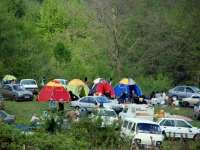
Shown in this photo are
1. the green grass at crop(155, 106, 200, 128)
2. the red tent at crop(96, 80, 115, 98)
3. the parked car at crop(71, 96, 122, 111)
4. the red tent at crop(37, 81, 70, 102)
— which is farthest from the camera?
the red tent at crop(96, 80, 115, 98)

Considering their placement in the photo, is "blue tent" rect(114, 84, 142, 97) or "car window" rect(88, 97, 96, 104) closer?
"car window" rect(88, 97, 96, 104)

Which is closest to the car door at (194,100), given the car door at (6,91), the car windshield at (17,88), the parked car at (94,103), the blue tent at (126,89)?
the blue tent at (126,89)

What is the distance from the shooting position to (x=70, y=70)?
207ft

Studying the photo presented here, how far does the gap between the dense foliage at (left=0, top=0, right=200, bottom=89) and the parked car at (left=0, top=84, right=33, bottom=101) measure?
8039 millimetres

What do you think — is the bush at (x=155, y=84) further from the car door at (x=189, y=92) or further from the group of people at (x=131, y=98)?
the group of people at (x=131, y=98)

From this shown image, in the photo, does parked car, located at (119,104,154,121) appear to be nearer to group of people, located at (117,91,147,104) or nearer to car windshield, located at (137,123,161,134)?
car windshield, located at (137,123,161,134)

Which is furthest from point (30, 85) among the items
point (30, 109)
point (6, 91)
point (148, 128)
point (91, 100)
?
point (148, 128)

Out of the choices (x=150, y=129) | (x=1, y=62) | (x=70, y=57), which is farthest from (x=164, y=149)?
(x=70, y=57)

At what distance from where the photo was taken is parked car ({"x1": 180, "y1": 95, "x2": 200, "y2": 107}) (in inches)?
1817

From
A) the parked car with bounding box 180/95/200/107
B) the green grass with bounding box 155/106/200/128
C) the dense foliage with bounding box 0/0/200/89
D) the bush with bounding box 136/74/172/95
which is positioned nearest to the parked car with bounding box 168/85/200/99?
the parked car with bounding box 180/95/200/107

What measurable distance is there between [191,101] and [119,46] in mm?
20614

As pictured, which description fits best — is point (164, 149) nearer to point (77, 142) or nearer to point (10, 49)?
point (77, 142)


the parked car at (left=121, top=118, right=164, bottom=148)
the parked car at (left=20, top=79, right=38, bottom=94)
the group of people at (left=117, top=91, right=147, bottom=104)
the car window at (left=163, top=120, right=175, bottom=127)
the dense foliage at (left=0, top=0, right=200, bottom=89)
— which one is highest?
the dense foliage at (left=0, top=0, right=200, bottom=89)

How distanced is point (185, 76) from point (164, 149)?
149 feet
